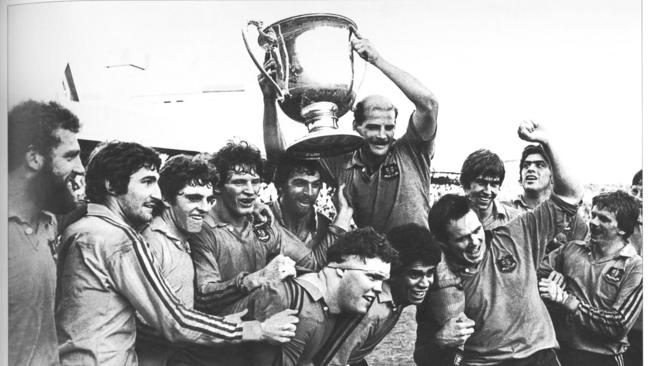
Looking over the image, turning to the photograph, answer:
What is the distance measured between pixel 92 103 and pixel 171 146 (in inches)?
18.9

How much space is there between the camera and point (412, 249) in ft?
13.7

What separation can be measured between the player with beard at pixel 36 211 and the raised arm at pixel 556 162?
7.35 ft

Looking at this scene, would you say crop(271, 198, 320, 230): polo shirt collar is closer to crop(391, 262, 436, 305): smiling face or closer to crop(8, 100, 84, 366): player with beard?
crop(391, 262, 436, 305): smiling face

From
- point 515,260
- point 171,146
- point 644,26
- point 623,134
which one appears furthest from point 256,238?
point 644,26

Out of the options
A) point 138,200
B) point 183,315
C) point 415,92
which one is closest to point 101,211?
point 138,200

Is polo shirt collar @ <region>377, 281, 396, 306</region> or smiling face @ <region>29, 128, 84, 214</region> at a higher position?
smiling face @ <region>29, 128, 84, 214</region>

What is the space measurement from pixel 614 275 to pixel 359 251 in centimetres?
126

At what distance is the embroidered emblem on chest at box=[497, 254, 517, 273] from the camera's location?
4.23 m

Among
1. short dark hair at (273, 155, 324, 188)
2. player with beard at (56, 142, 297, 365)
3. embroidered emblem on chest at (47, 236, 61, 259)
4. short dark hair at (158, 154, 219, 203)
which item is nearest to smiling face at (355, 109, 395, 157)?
short dark hair at (273, 155, 324, 188)

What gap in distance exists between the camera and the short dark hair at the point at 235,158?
14.0ft

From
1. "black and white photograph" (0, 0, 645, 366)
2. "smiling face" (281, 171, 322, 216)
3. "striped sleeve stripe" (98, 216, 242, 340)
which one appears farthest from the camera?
"smiling face" (281, 171, 322, 216)

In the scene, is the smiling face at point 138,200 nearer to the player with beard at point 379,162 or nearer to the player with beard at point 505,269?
the player with beard at point 379,162

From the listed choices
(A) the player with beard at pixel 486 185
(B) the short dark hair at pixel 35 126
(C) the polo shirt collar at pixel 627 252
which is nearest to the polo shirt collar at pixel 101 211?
(B) the short dark hair at pixel 35 126

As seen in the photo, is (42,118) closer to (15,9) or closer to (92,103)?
(92,103)
